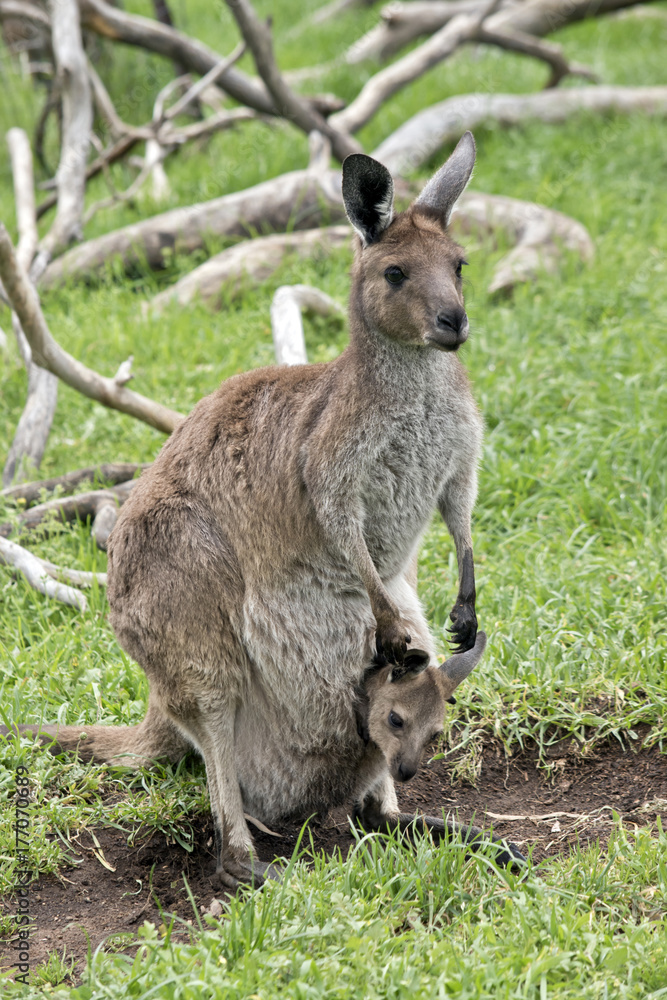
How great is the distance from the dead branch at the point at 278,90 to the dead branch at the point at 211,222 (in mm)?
857

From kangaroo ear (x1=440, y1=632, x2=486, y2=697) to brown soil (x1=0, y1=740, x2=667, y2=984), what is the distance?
423 millimetres

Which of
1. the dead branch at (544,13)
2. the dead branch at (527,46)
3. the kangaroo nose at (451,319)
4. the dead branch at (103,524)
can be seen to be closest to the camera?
the kangaroo nose at (451,319)

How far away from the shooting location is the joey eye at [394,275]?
2803mm

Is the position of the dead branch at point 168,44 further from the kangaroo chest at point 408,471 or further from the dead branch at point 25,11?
the kangaroo chest at point 408,471

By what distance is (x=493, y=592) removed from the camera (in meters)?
4.08

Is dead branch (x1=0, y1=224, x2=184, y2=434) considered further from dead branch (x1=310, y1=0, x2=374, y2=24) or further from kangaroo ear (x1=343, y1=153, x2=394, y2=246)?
dead branch (x1=310, y1=0, x2=374, y2=24)

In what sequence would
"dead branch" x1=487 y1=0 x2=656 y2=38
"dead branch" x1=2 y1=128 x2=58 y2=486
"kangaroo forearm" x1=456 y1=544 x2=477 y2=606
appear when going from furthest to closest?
"dead branch" x1=487 y1=0 x2=656 y2=38, "dead branch" x1=2 y1=128 x2=58 y2=486, "kangaroo forearm" x1=456 y1=544 x2=477 y2=606

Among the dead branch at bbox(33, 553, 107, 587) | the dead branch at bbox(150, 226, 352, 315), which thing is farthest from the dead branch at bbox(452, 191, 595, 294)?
the dead branch at bbox(33, 553, 107, 587)

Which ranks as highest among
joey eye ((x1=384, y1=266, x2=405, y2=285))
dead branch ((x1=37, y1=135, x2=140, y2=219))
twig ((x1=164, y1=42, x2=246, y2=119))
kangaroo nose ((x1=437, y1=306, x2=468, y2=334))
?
joey eye ((x1=384, y1=266, x2=405, y2=285))

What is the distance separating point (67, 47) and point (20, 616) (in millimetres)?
5195

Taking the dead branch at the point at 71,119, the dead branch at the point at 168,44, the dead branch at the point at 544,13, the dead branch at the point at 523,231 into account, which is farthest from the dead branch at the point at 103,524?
the dead branch at the point at 544,13

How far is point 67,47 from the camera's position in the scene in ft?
24.8

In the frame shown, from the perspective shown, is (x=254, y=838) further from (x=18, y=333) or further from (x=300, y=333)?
(x=18, y=333)

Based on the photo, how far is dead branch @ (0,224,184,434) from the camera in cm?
423
